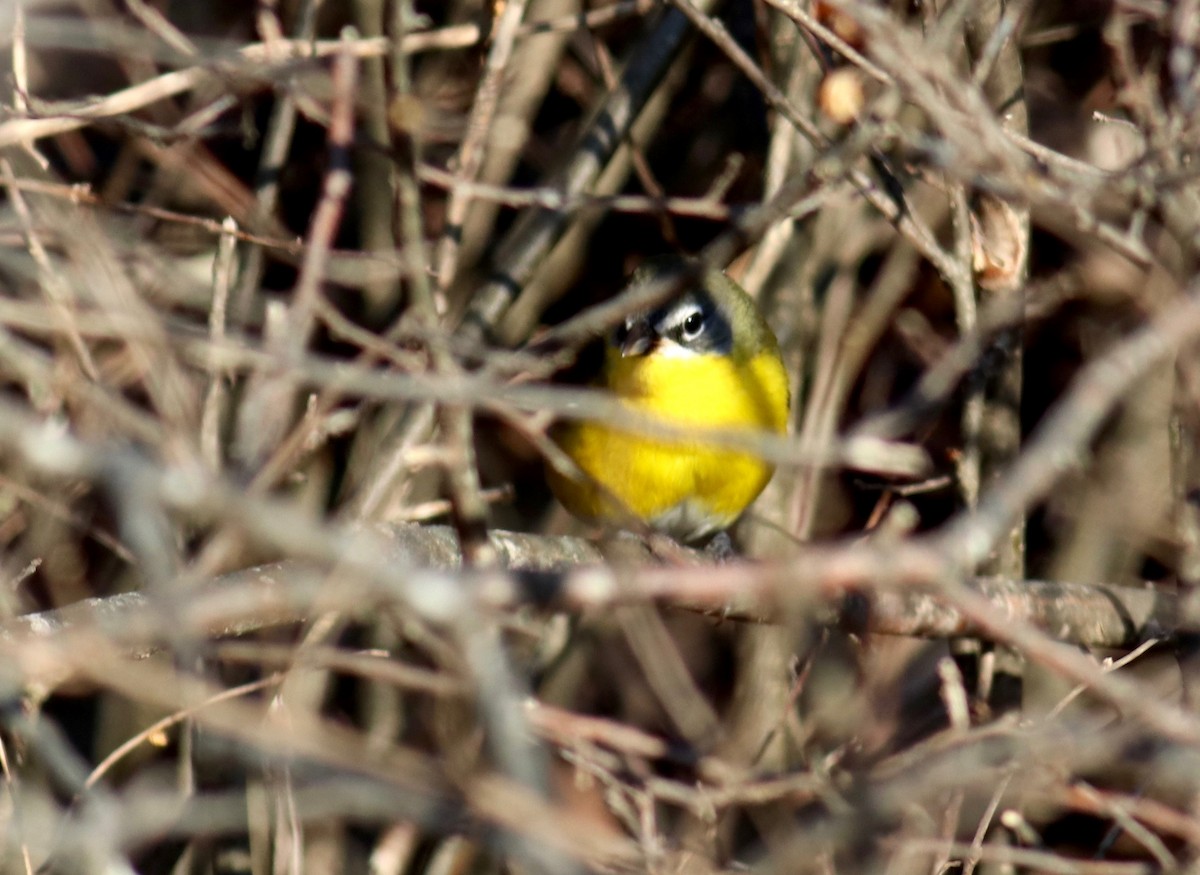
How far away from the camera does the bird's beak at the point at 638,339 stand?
5020 millimetres

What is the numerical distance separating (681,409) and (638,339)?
0.31m

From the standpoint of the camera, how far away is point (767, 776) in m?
4.18

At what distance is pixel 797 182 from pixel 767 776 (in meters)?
1.88

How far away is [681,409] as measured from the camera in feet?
16.0

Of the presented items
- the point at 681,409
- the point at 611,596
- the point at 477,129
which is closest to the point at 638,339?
the point at 681,409

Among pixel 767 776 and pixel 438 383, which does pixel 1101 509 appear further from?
pixel 438 383

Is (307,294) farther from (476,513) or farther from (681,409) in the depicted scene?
(681,409)

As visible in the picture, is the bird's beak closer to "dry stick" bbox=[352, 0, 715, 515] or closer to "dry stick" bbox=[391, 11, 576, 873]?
"dry stick" bbox=[352, 0, 715, 515]

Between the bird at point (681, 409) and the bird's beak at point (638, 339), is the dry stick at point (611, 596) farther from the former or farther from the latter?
the bird's beak at point (638, 339)

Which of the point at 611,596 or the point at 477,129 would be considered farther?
the point at 477,129

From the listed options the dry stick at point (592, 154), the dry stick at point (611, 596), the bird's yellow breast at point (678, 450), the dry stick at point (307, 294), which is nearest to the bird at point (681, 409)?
the bird's yellow breast at point (678, 450)

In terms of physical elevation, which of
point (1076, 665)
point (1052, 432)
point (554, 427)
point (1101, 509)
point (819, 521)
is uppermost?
point (1052, 432)

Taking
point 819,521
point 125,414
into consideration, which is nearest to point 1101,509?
point 819,521

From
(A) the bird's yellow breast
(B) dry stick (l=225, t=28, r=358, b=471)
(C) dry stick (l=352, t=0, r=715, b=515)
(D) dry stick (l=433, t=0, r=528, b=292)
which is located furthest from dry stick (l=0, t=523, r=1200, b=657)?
(C) dry stick (l=352, t=0, r=715, b=515)
